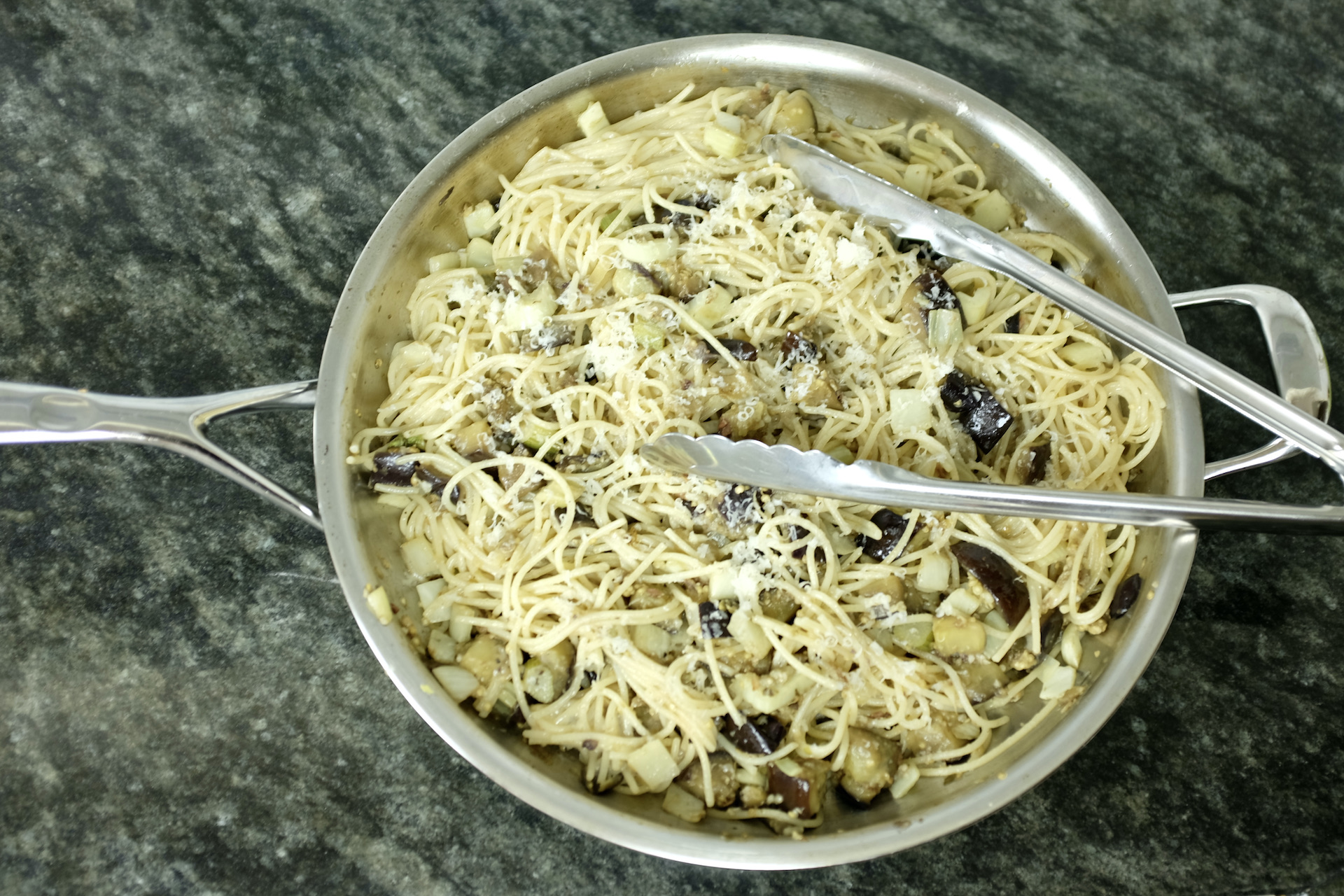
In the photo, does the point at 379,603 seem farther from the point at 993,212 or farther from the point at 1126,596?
the point at 993,212

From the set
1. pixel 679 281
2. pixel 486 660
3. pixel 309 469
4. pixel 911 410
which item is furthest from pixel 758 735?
pixel 309 469

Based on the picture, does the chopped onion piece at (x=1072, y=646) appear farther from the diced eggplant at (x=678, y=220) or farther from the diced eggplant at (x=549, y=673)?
the diced eggplant at (x=678, y=220)

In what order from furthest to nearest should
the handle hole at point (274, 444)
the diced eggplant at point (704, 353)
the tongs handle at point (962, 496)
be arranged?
the handle hole at point (274, 444)
the diced eggplant at point (704, 353)
the tongs handle at point (962, 496)

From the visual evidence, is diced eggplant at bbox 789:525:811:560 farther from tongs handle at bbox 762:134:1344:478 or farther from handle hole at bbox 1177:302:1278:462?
handle hole at bbox 1177:302:1278:462

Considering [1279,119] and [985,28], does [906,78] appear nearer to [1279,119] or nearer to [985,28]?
[985,28]

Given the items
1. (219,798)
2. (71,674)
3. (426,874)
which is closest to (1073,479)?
(426,874)

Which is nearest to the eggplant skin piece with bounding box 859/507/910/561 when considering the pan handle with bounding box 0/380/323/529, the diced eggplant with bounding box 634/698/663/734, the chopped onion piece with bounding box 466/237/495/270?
the diced eggplant with bounding box 634/698/663/734

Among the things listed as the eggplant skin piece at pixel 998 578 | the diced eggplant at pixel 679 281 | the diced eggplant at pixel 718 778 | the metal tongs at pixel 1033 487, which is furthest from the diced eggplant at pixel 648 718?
the diced eggplant at pixel 679 281
